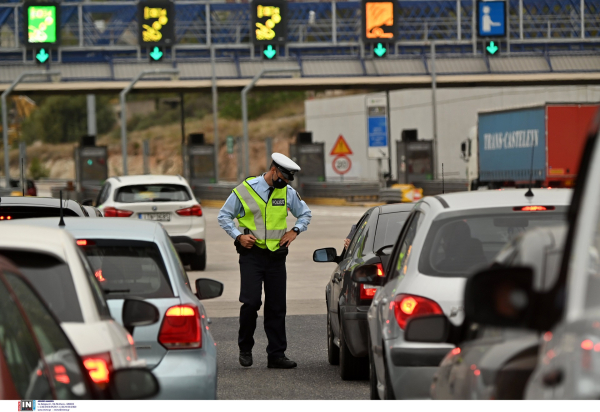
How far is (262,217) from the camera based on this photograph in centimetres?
930

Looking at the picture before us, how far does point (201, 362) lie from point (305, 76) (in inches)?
1767

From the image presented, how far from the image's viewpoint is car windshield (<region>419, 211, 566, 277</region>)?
19.3 feet

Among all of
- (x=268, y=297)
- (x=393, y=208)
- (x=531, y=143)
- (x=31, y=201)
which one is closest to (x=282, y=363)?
(x=268, y=297)

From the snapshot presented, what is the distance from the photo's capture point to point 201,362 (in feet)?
19.8

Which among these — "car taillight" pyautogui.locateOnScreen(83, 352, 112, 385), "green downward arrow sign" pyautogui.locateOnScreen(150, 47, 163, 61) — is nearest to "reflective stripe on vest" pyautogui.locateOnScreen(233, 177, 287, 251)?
"car taillight" pyautogui.locateOnScreen(83, 352, 112, 385)

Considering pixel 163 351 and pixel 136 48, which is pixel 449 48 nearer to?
pixel 136 48

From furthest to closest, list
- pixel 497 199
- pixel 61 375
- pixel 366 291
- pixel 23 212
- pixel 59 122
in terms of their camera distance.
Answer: pixel 59 122
pixel 23 212
pixel 366 291
pixel 497 199
pixel 61 375

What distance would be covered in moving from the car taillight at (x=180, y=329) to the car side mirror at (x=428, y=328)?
1761mm

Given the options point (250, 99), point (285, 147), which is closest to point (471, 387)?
point (285, 147)

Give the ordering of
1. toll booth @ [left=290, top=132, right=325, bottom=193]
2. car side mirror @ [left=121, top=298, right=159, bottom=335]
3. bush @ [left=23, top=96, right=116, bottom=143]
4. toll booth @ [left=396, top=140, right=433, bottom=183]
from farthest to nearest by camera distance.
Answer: bush @ [left=23, top=96, right=116, bottom=143] → toll booth @ [left=290, top=132, right=325, bottom=193] → toll booth @ [left=396, top=140, right=433, bottom=183] → car side mirror @ [left=121, top=298, right=159, bottom=335]

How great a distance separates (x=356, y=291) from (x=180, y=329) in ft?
7.72

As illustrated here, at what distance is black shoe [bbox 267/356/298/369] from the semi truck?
84.2ft

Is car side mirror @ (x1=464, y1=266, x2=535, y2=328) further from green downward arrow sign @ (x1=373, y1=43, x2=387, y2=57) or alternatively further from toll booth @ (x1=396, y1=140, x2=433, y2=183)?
toll booth @ (x1=396, y1=140, x2=433, y2=183)

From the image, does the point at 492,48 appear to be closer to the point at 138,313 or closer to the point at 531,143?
the point at 531,143
